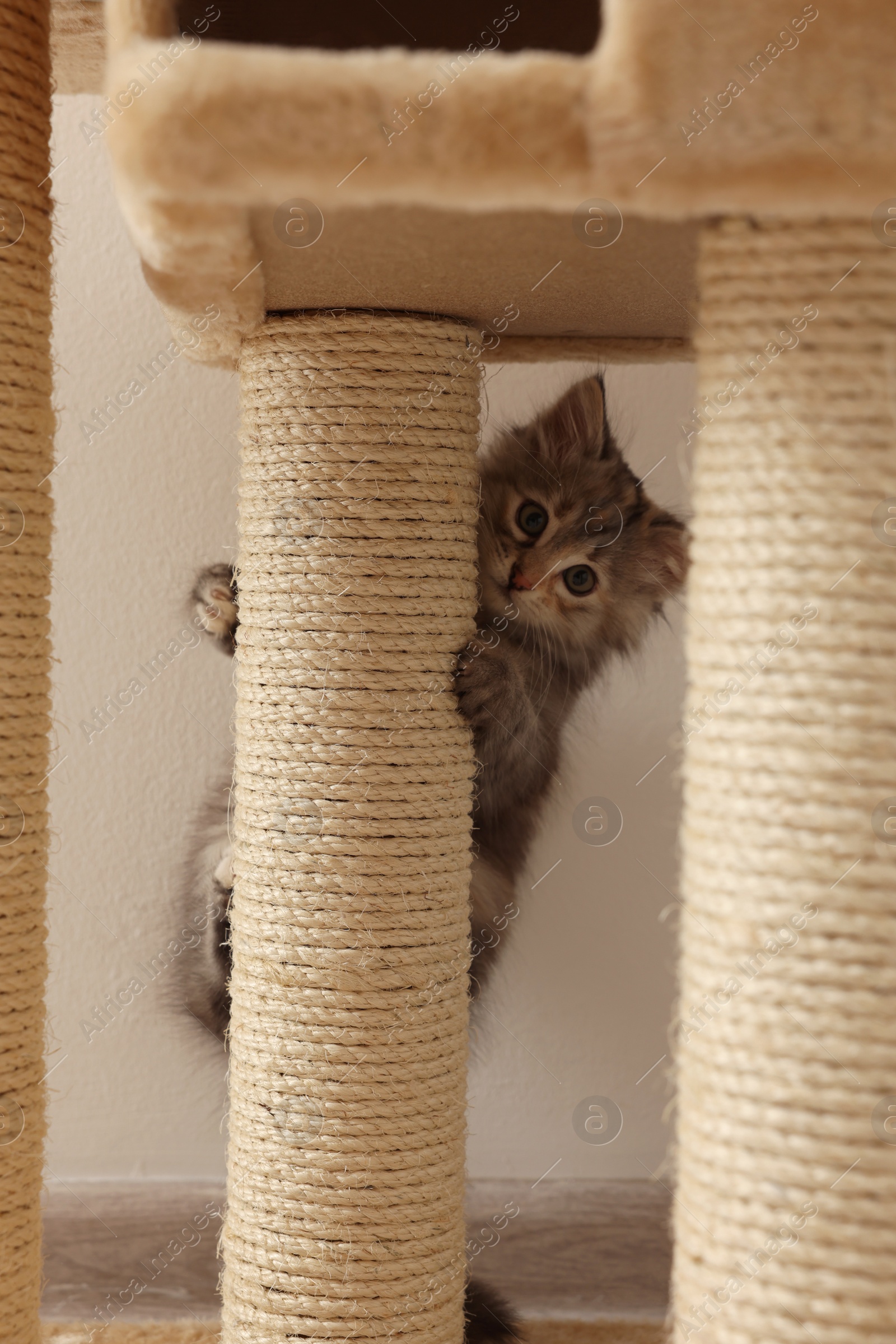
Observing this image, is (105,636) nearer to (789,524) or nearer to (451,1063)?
(451,1063)

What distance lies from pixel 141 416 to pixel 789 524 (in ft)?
4.08

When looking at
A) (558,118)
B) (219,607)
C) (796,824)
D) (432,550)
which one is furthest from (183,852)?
(558,118)

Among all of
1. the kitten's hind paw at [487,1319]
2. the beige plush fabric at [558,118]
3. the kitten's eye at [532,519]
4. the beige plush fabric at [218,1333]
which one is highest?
the beige plush fabric at [558,118]

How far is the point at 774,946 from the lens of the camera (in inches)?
27.4

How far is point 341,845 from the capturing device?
1.04 meters

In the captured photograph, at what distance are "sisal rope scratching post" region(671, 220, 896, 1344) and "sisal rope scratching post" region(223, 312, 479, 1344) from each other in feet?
1.24

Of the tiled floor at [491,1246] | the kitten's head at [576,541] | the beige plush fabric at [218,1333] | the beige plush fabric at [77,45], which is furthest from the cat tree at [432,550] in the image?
the tiled floor at [491,1246]

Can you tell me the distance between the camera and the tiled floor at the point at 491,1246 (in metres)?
1.64

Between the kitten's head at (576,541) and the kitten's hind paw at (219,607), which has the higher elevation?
the kitten's head at (576,541)

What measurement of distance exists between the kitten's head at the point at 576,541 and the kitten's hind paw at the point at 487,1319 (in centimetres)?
80

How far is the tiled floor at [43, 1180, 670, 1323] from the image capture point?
1636mm

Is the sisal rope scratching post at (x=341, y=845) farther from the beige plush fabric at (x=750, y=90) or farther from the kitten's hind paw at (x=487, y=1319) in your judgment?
the beige plush fabric at (x=750, y=90)

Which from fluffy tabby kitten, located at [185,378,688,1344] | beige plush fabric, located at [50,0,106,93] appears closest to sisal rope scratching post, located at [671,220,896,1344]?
fluffy tabby kitten, located at [185,378,688,1344]

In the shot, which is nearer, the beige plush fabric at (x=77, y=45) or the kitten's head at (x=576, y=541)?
the beige plush fabric at (x=77, y=45)
